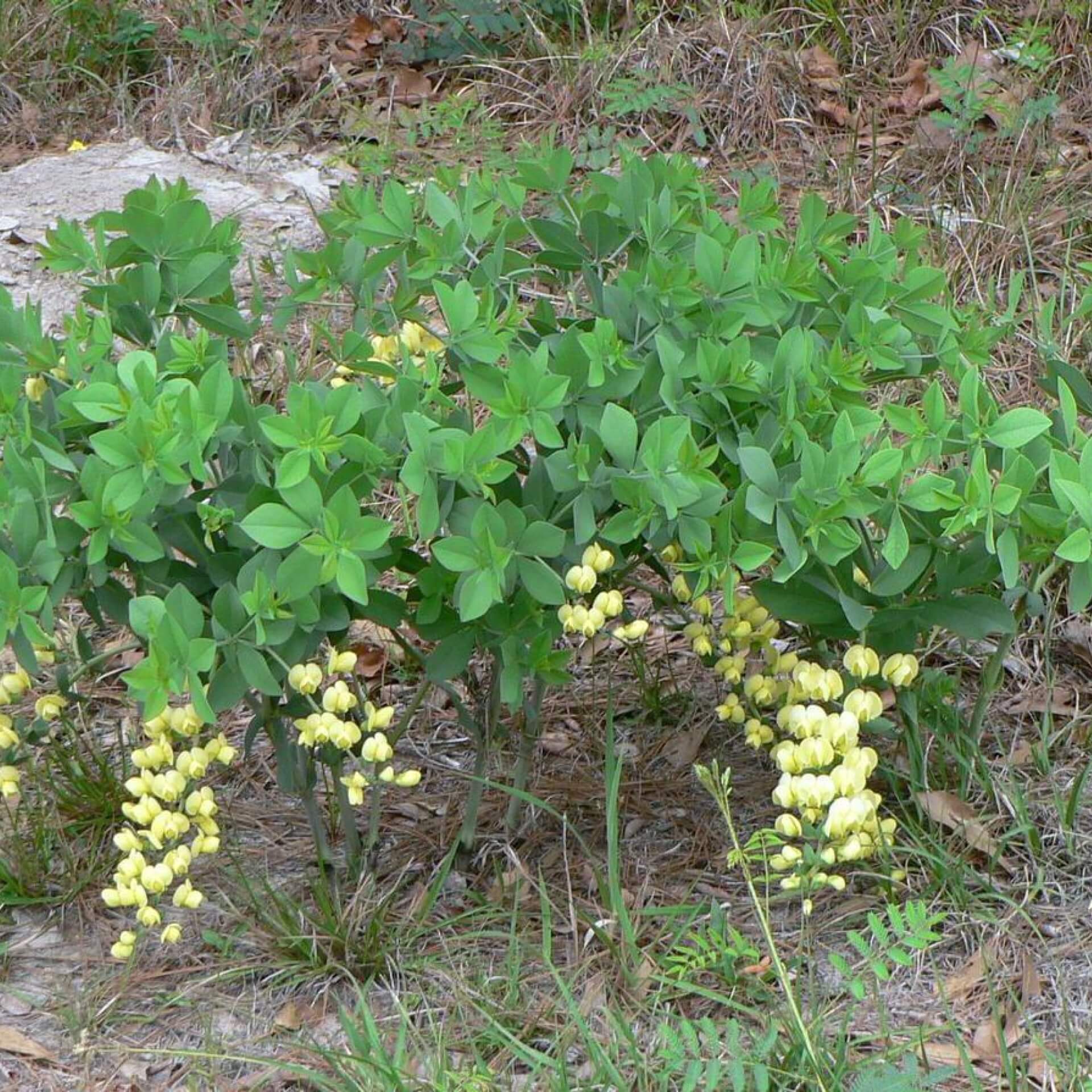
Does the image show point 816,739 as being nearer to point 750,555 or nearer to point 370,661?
point 750,555

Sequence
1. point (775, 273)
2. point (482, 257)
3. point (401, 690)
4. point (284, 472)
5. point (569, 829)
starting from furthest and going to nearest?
point (401, 690), point (569, 829), point (482, 257), point (775, 273), point (284, 472)

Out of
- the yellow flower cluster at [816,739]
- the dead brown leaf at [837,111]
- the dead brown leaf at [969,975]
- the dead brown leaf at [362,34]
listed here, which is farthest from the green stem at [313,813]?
the dead brown leaf at [362,34]

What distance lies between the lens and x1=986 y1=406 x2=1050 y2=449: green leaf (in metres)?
1.95

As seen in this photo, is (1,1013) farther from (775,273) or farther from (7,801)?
(775,273)

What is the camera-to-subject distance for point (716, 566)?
1.91 m

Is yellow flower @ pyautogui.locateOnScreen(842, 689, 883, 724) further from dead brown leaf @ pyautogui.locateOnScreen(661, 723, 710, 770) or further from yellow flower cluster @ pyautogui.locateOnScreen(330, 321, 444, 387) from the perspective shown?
yellow flower cluster @ pyautogui.locateOnScreen(330, 321, 444, 387)

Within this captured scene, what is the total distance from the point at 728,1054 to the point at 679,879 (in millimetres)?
485

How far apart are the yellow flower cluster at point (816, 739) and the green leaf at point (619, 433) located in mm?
388

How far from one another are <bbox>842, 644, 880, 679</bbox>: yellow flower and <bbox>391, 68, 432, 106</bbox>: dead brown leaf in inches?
145

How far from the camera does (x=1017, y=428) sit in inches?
77.7

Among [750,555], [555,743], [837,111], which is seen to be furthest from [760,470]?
[837,111]

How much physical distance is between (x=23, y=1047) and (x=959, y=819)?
5.13ft

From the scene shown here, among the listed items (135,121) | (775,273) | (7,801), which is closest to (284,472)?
(775,273)

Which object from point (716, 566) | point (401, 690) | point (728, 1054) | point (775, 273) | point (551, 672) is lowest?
point (401, 690)
